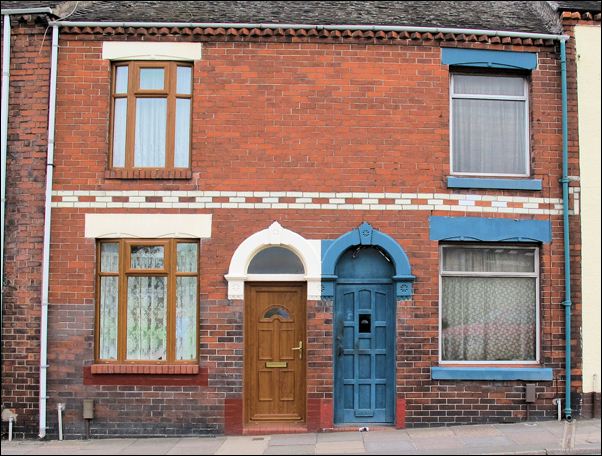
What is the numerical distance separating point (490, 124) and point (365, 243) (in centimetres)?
277

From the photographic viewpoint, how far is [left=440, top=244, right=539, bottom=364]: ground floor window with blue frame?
35.8ft

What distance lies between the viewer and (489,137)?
36.8 ft

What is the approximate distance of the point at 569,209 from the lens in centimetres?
1095

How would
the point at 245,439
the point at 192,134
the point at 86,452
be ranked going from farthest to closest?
the point at 192,134 → the point at 245,439 → the point at 86,452

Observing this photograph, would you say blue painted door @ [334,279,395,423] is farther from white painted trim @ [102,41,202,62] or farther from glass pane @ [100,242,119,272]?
white painted trim @ [102,41,202,62]

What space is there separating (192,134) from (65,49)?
230cm

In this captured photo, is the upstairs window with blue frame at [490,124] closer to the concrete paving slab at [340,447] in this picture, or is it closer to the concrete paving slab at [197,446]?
the concrete paving slab at [340,447]

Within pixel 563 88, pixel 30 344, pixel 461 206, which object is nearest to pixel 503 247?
pixel 461 206

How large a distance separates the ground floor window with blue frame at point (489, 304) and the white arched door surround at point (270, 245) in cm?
194

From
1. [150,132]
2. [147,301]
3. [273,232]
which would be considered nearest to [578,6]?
[273,232]

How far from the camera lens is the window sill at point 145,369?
34.0 feet

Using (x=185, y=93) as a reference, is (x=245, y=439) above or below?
below

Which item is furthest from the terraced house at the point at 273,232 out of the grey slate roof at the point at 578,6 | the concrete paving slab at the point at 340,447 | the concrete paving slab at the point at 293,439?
the concrete paving slab at the point at 340,447

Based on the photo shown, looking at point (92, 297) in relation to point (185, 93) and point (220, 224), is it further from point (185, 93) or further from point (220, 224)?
point (185, 93)
